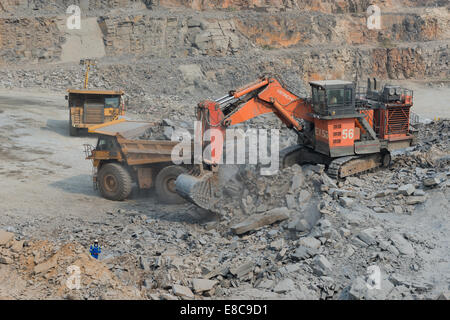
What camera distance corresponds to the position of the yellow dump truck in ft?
42.7

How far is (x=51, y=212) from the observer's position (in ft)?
41.8

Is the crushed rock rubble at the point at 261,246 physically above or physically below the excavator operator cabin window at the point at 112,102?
below

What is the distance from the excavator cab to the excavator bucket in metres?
3.14

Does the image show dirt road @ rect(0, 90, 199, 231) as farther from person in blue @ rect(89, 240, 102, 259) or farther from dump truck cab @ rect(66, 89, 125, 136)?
person in blue @ rect(89, 240, 102, 259)

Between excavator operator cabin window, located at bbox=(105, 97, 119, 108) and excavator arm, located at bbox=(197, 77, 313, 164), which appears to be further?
excavator operator cabin window, located at bbox=(105, 97, 119, 108)

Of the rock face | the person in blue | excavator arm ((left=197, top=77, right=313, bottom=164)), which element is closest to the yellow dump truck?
excavator arm ((left=197, top=77, right=313, bottom=164))

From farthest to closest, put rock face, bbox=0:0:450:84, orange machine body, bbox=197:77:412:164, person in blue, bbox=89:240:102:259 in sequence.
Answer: rock face, bbox=0:0:450:84, orange machine body, bbox=197:77:412:164, person in blue, bbox=89:240:102:259

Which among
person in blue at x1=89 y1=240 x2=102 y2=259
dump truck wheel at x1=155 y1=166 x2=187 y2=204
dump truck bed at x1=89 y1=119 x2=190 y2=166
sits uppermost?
dump truck bed at x1=89 y1=119 x2=190 y2=166

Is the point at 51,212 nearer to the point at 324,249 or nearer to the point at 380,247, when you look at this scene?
the point at 324,249

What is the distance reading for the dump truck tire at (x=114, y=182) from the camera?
13.6 m

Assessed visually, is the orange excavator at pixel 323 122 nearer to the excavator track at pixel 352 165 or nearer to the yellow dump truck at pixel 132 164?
the excavator track at pixel 352 165

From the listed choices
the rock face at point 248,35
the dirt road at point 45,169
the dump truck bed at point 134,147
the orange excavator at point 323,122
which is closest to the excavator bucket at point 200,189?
the orange excavator at point 323,122

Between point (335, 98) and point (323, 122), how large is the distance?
65 cm

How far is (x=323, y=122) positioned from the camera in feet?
41.7
